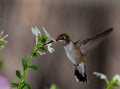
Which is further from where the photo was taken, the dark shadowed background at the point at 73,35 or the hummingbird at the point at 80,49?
the dark shadowed background at the point at 73,35

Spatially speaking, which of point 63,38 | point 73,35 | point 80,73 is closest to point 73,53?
point 80,73

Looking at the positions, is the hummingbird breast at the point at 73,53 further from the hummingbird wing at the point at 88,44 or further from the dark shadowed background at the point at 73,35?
the dark shadowed background at the point at 73,35

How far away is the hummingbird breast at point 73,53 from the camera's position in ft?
7.68

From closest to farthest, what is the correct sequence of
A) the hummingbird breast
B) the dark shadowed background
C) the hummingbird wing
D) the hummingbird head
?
the hummingbird head → the hummingbird breast → the hummingbird wing → the dark shadowed background

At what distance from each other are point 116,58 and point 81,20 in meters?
0.59

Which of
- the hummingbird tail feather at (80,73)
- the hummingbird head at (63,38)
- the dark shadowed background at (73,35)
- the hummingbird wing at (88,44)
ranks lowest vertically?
the dark shadowed background at (73,35)

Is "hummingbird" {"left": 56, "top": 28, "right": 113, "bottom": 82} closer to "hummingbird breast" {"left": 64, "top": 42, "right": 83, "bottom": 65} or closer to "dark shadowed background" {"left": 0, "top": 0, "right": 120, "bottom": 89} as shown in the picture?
"hummingbird breast" {"left": 64, "top": 42, "right": 83, "bottom": 65}

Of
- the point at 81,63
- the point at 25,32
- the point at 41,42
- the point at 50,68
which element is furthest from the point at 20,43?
the point at 41,42

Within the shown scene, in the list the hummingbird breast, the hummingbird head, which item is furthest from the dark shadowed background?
the hummingbird head

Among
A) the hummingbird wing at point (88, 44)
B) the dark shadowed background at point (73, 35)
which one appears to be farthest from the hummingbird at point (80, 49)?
the dark shadowed background at point (73, 35)

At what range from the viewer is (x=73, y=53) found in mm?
2389

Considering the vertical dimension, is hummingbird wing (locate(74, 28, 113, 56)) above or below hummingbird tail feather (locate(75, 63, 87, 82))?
above

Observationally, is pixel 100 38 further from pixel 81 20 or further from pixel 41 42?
pixel 81 20

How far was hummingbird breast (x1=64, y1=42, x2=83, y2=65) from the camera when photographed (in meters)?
2.34
